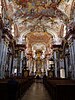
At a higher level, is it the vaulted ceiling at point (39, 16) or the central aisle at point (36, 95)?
the vaulted ceiling at point (39, 16)

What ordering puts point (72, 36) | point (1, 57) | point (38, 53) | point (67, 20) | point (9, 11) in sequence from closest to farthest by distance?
point (1, 57)
point (72, 36)
point (9, 11)
point (67, 20)
point (38, 53)

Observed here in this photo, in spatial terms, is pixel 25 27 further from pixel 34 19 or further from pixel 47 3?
pixel 47 3

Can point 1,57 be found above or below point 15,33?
below

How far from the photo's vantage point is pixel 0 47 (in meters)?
14.5

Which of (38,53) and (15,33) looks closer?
(15,33)

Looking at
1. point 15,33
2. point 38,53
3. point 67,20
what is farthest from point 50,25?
point 38,53

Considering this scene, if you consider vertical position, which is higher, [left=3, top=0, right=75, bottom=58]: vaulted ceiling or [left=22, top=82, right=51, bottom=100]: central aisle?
[left=3, top=0, right=75, bottom=58]: vaulted ceiling

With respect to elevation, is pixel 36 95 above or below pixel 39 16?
below

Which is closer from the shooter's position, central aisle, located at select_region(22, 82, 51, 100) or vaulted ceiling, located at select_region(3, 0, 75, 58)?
central aisle, located at select_region(22, 82, 51, 100)

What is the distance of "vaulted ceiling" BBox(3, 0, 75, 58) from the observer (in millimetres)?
16156

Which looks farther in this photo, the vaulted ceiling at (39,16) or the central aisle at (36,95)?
the vaulted ceiling at (39,16)

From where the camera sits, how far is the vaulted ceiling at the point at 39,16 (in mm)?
16156

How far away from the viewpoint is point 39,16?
65.3 ft

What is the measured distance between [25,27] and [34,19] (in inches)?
131
